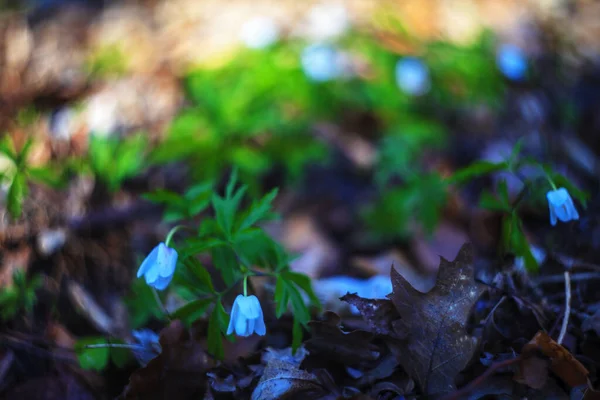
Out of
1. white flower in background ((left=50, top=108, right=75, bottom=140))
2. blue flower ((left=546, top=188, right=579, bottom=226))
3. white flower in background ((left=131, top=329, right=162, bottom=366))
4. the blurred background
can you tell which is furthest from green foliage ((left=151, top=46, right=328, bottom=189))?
blue flower ((left=546, top=188, right=579, bottom=226))

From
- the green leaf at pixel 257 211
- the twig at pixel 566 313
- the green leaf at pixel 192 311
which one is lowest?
the twig at pixel 566 313

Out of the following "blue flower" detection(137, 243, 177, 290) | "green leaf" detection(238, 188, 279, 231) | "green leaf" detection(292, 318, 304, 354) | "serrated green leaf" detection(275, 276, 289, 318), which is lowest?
"green leaf" detection(292, 318, 304, 354)

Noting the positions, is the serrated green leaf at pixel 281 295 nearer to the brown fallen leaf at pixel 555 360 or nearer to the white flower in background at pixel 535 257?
the brown fallen leaf at pixel 555 360

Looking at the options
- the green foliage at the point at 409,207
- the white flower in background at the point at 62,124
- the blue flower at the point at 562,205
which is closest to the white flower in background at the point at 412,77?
the green foliage at the point at 409,207

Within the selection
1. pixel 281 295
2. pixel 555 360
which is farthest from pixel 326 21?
pixel 555 360

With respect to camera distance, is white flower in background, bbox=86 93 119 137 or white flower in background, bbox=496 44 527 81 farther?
white flower in background, bbox=86 93 119 137

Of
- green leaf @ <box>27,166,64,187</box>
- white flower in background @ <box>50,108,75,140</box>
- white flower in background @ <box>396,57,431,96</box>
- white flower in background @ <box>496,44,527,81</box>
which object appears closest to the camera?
green leaf @ <box>27,166,64,187</box>

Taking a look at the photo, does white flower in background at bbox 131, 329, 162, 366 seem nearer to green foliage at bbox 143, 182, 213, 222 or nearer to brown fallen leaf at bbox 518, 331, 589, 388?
green foliage at bbox 143, 182, 213, 222
